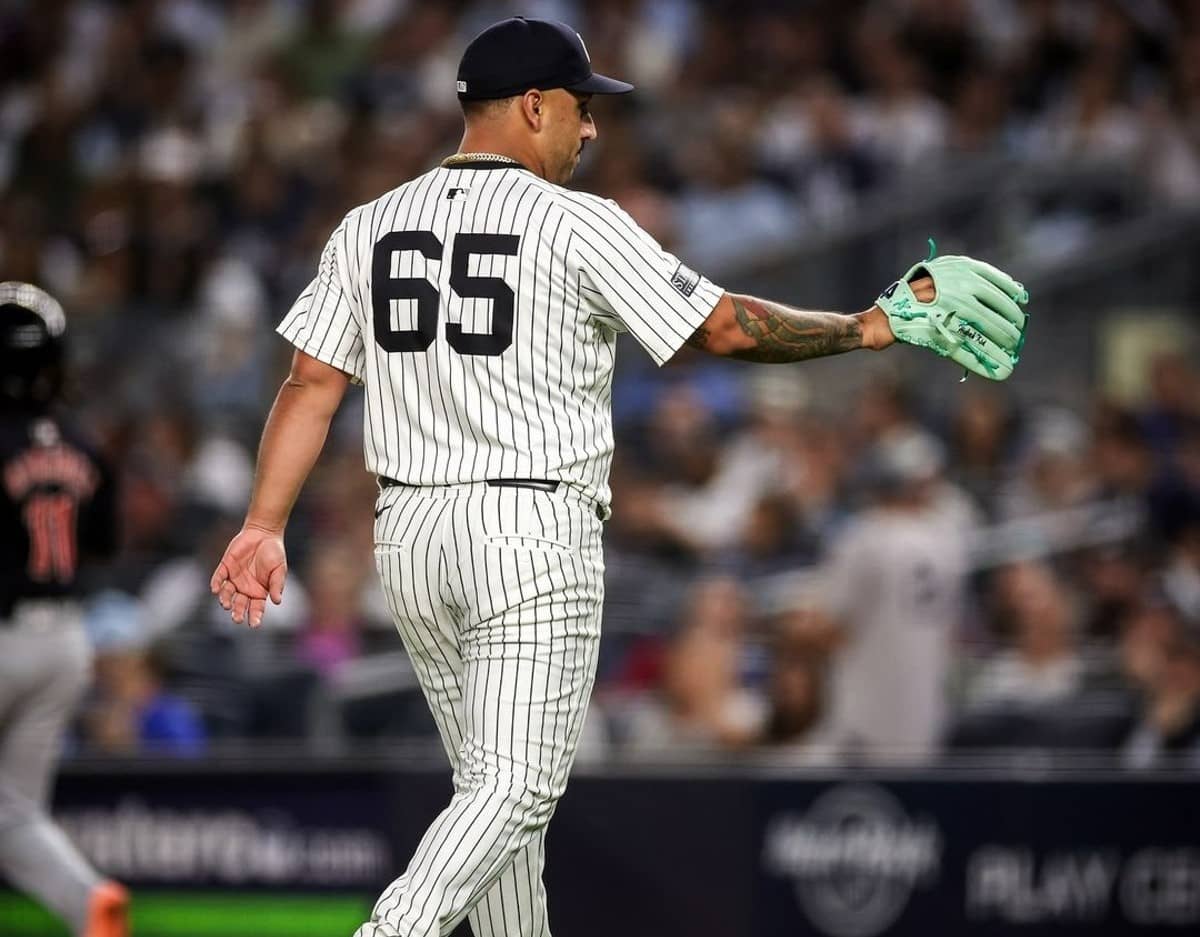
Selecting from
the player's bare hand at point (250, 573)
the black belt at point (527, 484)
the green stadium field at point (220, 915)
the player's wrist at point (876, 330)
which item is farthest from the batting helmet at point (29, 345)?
the player's wrist at point (876, 330)

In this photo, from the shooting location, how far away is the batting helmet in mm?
6379

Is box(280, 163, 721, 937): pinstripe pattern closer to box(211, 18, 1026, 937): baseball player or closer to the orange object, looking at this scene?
box(211, 18, 1026, 937): baseball player

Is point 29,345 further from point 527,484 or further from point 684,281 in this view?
point 684,281

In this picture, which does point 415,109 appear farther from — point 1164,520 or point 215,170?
point 1164,520

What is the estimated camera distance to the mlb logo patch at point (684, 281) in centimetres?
416

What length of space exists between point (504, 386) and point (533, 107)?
58 centimetres

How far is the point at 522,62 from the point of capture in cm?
427

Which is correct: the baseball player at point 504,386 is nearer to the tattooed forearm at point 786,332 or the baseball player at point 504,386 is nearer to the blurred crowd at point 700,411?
the tattooed forearm at point 786,332

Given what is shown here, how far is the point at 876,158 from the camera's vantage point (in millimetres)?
13188

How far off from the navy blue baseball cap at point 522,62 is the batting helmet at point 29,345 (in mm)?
2514

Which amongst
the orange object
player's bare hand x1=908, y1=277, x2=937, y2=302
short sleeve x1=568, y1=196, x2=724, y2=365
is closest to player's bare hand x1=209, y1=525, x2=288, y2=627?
short sleeve x1=568, y1=196, x2=724, y2=365

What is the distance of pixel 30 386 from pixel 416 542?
8.88ft

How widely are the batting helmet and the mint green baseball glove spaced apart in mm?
3033

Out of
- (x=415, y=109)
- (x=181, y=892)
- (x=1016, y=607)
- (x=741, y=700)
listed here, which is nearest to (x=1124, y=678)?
(x=1016, y=607)
